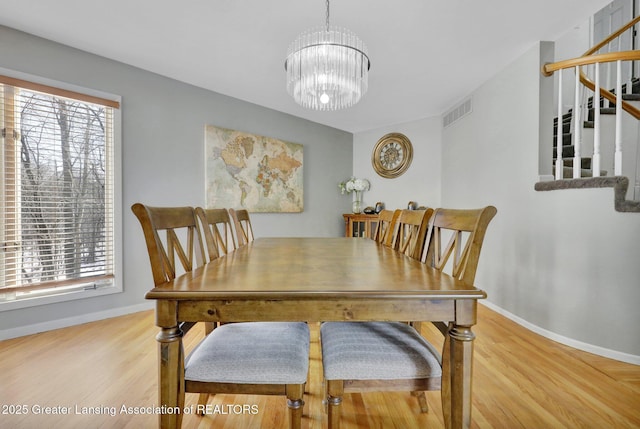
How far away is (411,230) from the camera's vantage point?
1758 mm

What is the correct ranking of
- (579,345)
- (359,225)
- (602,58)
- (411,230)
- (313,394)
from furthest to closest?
(359,225), (579,345), (602,58), (411,230), (313,394)

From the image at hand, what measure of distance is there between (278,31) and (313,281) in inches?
86.3

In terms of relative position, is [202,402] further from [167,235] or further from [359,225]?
[359,225]

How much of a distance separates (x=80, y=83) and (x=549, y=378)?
4211 mm

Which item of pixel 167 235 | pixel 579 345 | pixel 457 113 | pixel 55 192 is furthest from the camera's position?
pixel 457 113

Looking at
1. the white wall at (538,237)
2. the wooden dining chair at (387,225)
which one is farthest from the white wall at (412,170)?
the wooden dining chair at (387,225)

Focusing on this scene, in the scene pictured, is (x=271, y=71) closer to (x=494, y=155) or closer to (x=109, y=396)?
(x=494, y=155)

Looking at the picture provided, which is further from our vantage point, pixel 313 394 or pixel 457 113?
pixel 457 113

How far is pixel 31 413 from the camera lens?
1.43m

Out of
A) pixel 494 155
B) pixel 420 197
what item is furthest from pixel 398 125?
pixel 494 155

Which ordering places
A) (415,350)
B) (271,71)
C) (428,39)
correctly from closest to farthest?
(415,350) → (428,39) → (271,71)

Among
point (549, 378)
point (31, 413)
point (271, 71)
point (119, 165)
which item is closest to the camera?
point (31, 413)

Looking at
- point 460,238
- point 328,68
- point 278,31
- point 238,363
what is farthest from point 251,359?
point 278,31

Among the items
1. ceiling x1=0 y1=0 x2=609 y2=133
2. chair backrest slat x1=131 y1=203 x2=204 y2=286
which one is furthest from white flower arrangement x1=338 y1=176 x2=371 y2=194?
chair backrest slat x1=131 y1=203 x2=204 y2=286
